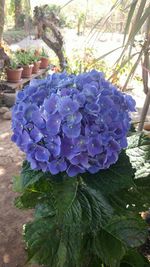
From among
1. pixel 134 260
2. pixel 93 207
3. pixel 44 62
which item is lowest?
pixel 44 62

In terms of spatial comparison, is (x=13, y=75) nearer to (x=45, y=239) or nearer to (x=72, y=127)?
(x=45, y=239)

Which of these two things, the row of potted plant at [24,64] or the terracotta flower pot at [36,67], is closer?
the row of potted plant at [24,64]

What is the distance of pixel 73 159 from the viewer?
113cm

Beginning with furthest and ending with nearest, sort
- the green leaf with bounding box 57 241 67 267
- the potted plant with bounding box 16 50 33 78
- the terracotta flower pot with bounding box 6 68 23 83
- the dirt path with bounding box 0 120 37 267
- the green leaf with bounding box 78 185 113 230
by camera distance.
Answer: the potted plant with bounding box 16 50 33 78 → the terracotta flower pot with bounding box 6 68 23 83 → the dirt path with bounding box 0 120 37 267 → the green leaf with bounding box 57 241 67 267 → the green leaf with bounding box 78 185 113 230

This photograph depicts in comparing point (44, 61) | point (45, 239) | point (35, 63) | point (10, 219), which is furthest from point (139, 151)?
point (44, 61)

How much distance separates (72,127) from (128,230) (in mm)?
577

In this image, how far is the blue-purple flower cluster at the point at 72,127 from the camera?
1.11m

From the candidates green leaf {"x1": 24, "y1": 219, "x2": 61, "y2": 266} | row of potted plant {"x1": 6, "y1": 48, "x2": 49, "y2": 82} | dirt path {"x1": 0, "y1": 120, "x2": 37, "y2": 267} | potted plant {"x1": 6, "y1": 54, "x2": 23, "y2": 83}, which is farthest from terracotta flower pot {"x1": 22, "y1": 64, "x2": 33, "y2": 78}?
green leaf {"x1": 24, "y1": 219, "x2": 61, "y2": 266}

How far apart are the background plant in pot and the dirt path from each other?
29.1 inches

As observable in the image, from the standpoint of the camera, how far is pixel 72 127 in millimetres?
1096

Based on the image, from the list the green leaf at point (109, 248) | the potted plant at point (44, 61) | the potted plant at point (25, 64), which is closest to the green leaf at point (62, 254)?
the green leaf at point (109, 248)

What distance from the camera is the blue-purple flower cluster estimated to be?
1.11 meters

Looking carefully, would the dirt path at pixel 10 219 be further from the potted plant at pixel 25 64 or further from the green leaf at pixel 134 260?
the potted plant at pixel 25 64

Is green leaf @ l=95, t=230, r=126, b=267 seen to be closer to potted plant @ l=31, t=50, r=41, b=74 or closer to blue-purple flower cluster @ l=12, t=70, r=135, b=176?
blue-purple flower cluster @ l=12, t=70, r=135, b=176
